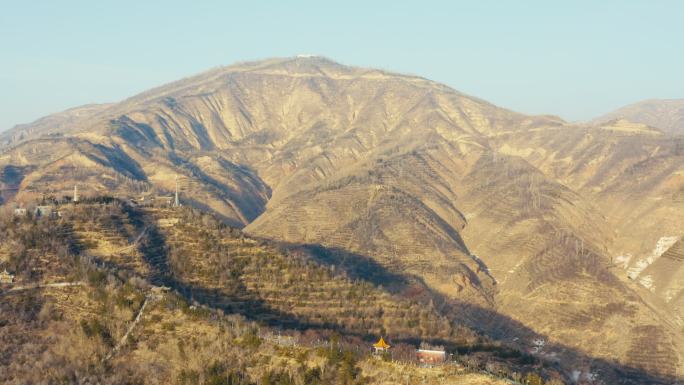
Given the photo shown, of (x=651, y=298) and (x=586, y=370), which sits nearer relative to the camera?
(x=586, y=370)

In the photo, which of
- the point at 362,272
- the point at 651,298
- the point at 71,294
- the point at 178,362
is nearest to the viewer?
the point at 178,362

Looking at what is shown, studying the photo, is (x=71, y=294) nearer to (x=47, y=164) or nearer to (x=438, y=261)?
(x=438, y=261)

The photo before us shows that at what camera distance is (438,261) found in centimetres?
12231

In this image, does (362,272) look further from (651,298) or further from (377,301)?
(651,298)

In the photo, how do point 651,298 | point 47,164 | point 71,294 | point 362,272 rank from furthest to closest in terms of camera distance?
point 47,164 < point 362,272 < point 651,298 < point 71,294

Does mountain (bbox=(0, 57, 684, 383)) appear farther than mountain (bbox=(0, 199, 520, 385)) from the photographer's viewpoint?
Yes

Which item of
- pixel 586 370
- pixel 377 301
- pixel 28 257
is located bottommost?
pixel 586 370

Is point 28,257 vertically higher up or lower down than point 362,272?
higher up

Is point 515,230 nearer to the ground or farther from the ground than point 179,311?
nearer to the ground

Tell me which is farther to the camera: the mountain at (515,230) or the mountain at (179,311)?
the mountain at (515,230)

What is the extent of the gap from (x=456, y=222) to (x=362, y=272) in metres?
43.8

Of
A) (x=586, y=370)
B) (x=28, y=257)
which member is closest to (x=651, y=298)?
(x=586, y=370)

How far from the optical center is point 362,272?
115312mm

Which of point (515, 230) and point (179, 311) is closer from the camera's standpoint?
point (179, 311)
